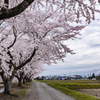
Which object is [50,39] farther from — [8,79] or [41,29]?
[8,79]

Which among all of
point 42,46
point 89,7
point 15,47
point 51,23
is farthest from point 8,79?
point 89,7

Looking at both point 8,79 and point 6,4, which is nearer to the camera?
point 6,4

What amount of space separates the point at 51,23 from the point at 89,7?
741cm

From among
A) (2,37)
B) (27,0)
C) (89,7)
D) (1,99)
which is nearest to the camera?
(27,0)

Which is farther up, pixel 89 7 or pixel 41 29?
pixel 41 29

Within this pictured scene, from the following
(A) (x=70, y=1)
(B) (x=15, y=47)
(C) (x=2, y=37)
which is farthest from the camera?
(B) (x=15, y=47)

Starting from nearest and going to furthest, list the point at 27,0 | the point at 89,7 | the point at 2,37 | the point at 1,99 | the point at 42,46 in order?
the point at 27,0 < the point at 89,7 < the point at 42,46 < the point at 1,99 < the point at 2,37

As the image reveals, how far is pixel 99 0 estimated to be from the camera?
3.92 m

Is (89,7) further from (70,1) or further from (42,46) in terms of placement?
(42,46)

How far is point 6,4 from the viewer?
15.2 feet

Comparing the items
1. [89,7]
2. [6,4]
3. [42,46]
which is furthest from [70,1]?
[42,46]

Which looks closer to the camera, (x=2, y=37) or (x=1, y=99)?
(x=1, y=99)

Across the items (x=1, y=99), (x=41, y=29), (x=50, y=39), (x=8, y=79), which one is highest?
(x=41, y=29)

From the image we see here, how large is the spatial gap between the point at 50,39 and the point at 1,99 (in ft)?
26.2
